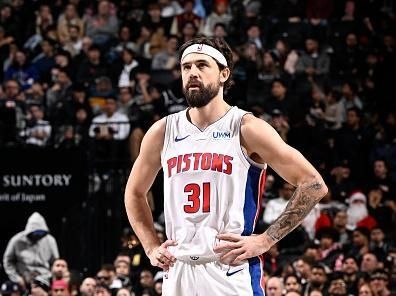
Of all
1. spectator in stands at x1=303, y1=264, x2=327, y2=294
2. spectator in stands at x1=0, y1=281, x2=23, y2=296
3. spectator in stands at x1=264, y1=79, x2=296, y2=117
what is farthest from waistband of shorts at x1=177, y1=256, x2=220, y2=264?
spectator in stands at x1=264, y1=79, x2=296, y2=117

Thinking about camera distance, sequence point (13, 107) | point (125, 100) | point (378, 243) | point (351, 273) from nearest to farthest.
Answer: point (351, 273) < point (378, 243) < point (13, 107) < point (125, 100)

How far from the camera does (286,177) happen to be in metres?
6.19

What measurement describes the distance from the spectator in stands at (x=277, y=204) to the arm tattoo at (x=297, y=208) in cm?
839

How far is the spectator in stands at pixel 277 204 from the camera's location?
14.6 metres

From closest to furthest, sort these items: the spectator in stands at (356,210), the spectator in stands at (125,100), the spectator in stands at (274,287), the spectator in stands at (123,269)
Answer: the spectator in stands at (274,287)
the spectator in stands at (123,269)
the spectator in stands at (356,210)
the spectator in stands at (125,100)

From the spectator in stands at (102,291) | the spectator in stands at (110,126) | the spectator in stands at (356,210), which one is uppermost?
the spectator in stands at (110,126)

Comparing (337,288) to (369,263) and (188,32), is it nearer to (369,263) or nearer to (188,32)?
(369,263)

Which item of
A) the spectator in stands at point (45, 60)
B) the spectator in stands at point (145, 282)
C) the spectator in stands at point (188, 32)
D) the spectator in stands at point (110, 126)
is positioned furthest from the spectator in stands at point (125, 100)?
the spectator in stands at point (145, 282)

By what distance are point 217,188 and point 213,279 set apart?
52 cm

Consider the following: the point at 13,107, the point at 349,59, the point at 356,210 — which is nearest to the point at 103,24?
the point at 13,107

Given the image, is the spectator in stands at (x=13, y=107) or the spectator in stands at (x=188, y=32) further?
the spectator in stands at (x=188, y=32)

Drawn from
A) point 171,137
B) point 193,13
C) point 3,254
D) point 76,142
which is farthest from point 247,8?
point 171,137

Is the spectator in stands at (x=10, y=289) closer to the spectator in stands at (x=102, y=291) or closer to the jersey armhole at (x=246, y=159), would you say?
the spectator in stands at (x=102, y=291)

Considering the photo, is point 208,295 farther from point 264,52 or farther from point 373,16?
point 373,16
